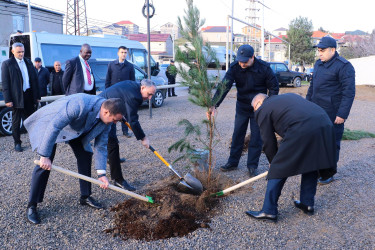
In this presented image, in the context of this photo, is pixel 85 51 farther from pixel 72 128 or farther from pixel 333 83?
pixel 333 83

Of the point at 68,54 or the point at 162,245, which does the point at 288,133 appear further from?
the point at 68,54

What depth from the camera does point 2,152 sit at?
19.6 ft

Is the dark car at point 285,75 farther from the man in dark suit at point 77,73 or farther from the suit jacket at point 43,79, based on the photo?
the man in dark suit at point 77,73

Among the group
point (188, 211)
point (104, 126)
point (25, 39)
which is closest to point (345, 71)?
point (188, 211)

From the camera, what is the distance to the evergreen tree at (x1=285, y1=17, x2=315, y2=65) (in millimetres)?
42656

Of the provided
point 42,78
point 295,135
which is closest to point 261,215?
point 295,135

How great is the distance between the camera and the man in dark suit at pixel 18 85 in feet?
18.8

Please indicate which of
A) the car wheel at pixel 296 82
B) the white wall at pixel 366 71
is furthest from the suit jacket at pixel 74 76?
the white wall at pixel 366 71

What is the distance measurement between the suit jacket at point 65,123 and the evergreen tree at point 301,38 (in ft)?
142

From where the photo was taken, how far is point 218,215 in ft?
12.1

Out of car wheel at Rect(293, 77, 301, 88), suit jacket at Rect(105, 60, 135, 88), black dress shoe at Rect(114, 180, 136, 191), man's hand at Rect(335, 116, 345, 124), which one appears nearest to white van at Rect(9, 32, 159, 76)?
suit jacket at Rect(105, 60, 135, 88)

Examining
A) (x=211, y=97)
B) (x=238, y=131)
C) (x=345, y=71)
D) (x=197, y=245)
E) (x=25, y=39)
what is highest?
(x=25, y=39)

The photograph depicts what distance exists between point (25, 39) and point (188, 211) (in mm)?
9877

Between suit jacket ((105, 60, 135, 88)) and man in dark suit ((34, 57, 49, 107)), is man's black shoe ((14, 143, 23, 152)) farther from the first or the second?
man in dark suit ((34, 57, 49, 107))
